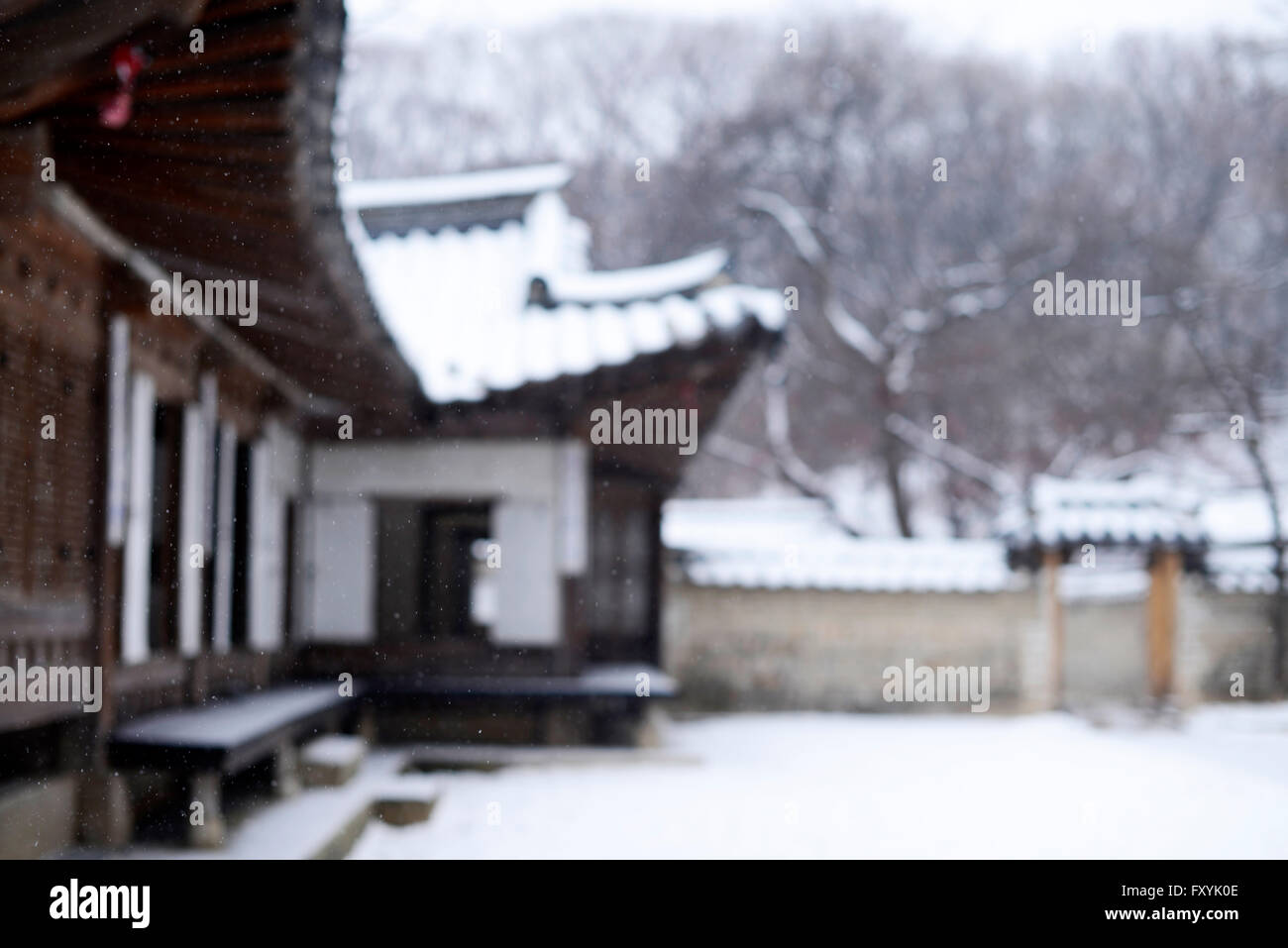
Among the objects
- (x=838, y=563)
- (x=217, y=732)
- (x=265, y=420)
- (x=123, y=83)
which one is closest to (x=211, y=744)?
(x=217, y=732)

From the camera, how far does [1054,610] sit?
40.8ft

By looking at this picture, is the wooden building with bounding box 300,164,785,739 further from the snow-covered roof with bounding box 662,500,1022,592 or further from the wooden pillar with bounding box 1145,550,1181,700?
the wooden pillar with bounding box 1145,550,1181,700

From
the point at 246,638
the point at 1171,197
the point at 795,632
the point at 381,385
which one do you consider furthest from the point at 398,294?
the point at 1171,197

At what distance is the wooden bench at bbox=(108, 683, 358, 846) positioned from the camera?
15.7ft

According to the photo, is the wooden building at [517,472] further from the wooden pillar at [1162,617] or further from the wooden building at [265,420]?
the wooden pillar at [1162,617]

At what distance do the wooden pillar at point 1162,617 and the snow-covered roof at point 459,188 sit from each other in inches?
313

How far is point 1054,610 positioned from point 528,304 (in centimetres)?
706

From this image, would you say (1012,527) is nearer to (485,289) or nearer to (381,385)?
(485,289)

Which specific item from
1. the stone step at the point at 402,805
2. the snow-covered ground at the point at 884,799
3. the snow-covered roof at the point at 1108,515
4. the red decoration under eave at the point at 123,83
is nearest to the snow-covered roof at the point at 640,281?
the snow-covered ground at the point at 884,799

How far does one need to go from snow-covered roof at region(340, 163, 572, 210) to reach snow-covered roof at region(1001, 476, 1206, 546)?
6.44m

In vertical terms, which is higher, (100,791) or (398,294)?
(398,294)

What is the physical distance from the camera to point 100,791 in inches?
187

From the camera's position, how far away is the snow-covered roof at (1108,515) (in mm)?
12117
